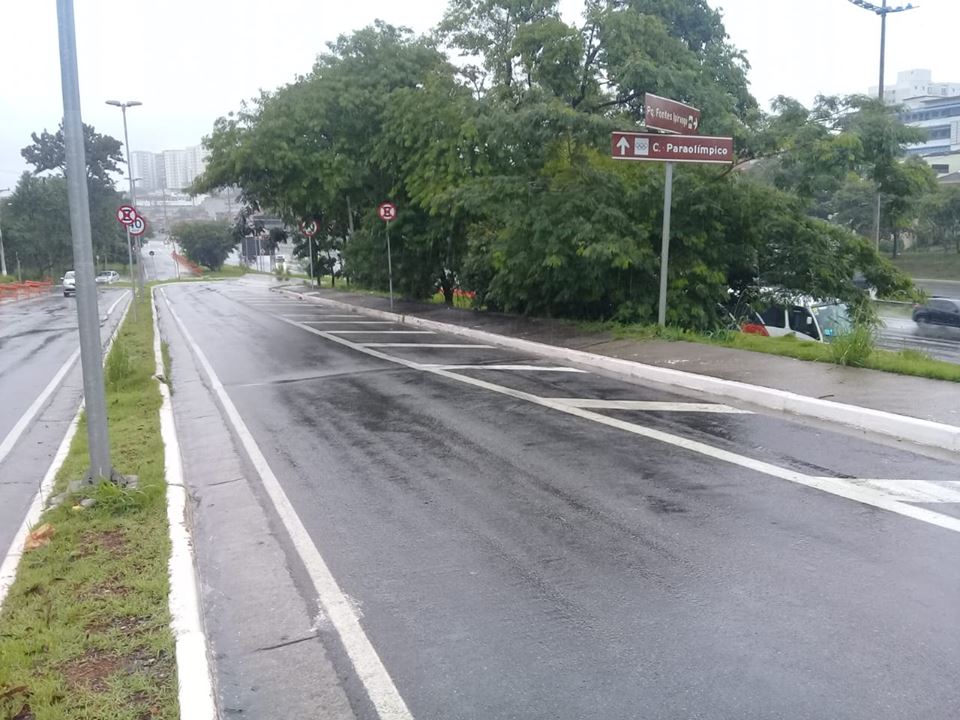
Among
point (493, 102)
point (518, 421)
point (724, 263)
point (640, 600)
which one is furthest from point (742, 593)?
point (493, 102)

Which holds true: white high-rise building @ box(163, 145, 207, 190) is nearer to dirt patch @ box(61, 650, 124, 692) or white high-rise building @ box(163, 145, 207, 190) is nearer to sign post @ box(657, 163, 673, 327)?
sign post @ box(657, 163, 673, 327)

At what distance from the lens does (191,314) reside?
27609mm

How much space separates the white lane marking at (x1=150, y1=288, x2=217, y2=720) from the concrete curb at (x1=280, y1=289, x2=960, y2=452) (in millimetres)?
6053

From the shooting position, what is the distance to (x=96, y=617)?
4438mm

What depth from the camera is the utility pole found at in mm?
6363

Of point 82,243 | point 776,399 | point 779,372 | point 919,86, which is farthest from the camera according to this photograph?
point 919,86

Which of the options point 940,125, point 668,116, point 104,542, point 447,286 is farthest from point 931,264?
point 940,125

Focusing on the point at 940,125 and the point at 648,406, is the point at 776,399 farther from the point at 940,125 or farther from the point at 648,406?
the point at 940,125

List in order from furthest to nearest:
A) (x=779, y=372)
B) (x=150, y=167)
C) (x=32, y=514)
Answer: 1. (x=150, y=167)
2. (x=779, y=372)
3. (x=32, y=514)

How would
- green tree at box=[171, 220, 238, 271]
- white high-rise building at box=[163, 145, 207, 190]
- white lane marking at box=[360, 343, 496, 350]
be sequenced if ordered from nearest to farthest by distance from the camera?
white lane marking at box=[360, 343, 496, 350], green tree at box=[171, 220, 238, 271], white high-rise building at box=[163, 145, 207, 190]

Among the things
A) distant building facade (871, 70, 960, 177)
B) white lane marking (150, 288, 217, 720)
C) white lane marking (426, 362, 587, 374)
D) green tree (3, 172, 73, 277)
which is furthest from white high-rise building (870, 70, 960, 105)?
white lane marking (150, 288, 217, 720)

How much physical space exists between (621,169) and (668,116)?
323 centimetres

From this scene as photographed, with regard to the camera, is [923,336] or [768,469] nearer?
[768,469]

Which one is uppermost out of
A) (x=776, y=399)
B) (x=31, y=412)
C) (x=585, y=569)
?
(x=776, y=399)
